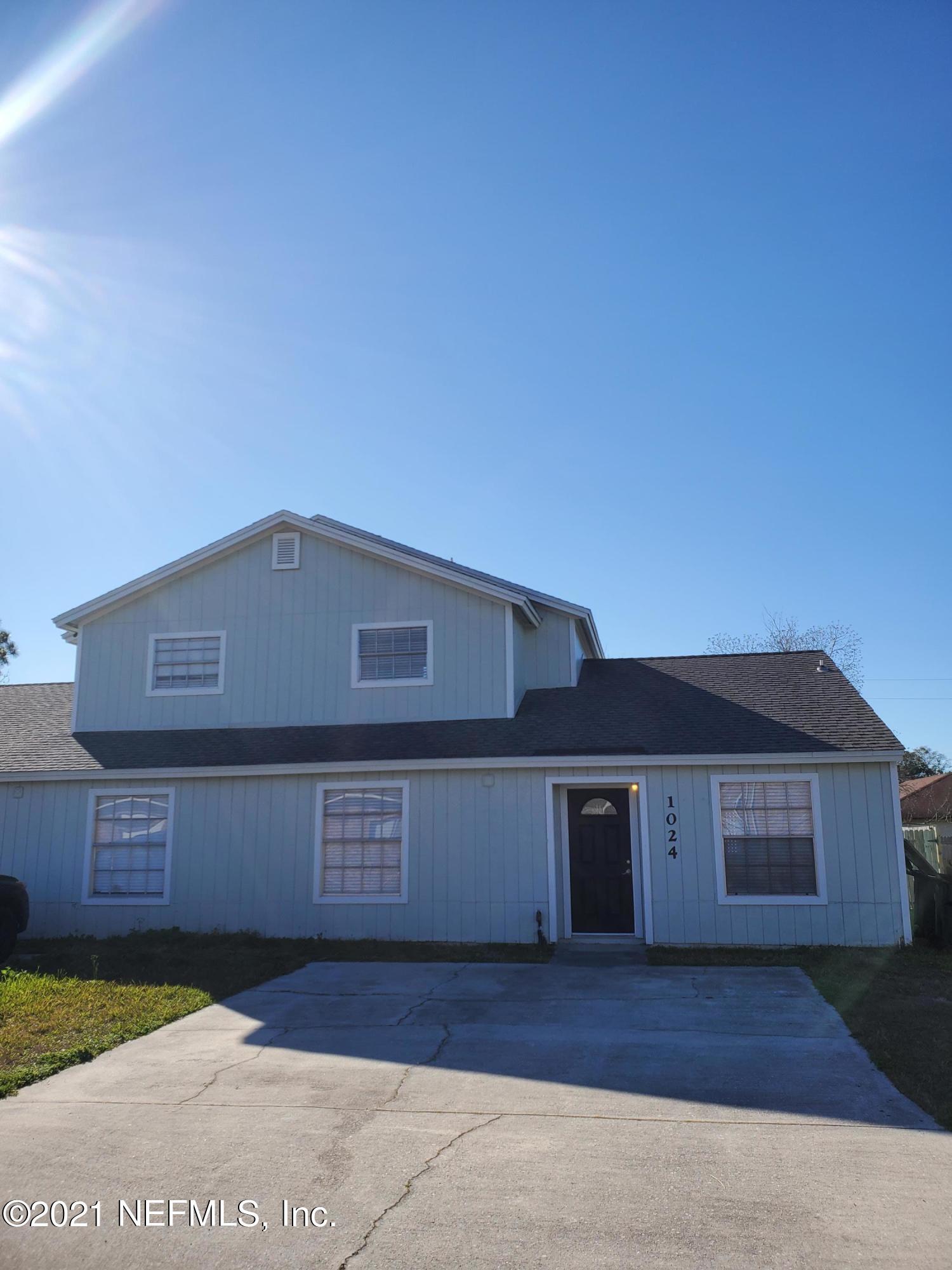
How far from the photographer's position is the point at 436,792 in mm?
13859

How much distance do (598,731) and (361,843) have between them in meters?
3.94

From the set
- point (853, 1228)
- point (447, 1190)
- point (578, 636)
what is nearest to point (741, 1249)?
point (853, 1228)

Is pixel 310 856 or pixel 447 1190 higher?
pixel 310 856

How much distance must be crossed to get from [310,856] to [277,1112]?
8.09 metres

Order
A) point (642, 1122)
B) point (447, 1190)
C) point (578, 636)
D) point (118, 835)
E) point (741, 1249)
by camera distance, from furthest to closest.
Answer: point (578, 636) → point (118, 835) → point (642, 1122) → point (447, 1190) → point (741, 1249)

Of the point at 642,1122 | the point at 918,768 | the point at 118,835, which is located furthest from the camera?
the point at 918,768

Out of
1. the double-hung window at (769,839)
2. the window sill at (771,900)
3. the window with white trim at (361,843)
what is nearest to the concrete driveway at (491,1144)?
the window sill at (771,900)

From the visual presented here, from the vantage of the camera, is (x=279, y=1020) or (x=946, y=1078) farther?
(x=279, y=1020)

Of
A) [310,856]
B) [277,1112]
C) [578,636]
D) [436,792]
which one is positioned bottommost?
[277,1112]

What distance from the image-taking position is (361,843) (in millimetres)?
14078

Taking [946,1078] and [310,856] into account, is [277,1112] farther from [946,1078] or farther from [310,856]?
[310,856]

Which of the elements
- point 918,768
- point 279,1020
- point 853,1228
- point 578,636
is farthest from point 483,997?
point 918,768

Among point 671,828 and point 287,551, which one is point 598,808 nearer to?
point 671,828

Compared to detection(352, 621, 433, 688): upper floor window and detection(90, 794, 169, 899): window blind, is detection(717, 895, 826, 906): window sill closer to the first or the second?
detection(352, 621, 433, 688): upper floor window
